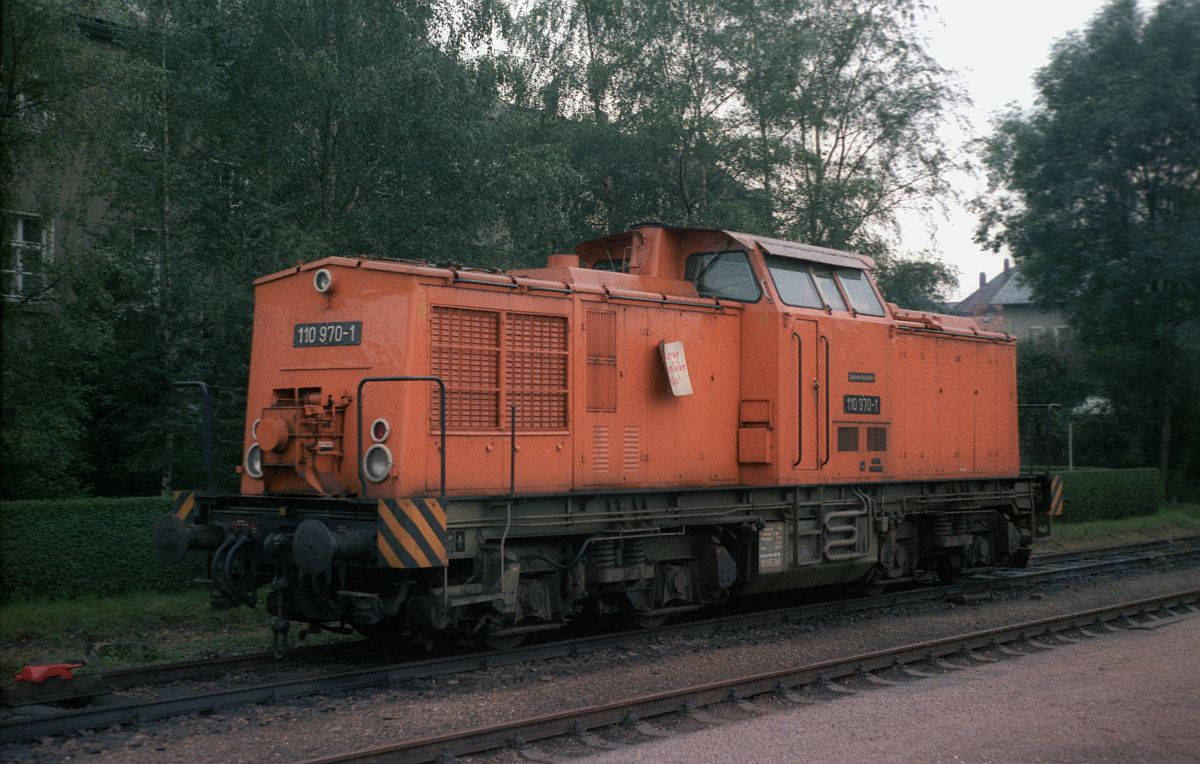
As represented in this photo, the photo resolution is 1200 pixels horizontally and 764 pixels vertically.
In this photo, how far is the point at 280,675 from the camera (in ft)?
27.0

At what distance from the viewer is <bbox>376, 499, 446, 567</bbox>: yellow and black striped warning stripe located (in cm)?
760

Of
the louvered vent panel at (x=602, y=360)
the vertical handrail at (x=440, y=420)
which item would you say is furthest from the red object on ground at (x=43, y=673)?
the louvered vent panel at (x=602, y=360)

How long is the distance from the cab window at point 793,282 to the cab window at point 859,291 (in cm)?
70

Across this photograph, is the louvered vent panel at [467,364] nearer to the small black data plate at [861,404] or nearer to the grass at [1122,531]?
the small black data plate at [861,404]

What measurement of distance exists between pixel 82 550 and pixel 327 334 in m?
4.83

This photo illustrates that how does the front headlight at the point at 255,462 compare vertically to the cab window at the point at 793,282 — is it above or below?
below

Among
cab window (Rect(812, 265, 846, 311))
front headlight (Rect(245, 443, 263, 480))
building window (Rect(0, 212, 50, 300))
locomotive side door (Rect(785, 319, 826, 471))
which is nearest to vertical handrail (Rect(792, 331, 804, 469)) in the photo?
locomotive side door (Rect(785, 319, 826, 471))

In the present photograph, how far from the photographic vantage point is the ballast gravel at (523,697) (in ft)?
20.7

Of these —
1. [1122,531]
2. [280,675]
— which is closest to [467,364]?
[280,675]

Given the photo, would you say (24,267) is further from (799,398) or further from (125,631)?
(799,398)

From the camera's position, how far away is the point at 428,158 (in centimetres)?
1608

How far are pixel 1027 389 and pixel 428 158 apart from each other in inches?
825

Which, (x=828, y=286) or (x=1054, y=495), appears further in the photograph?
(x=1054, y=495)

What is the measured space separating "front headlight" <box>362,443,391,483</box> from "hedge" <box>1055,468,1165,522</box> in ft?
55.7
